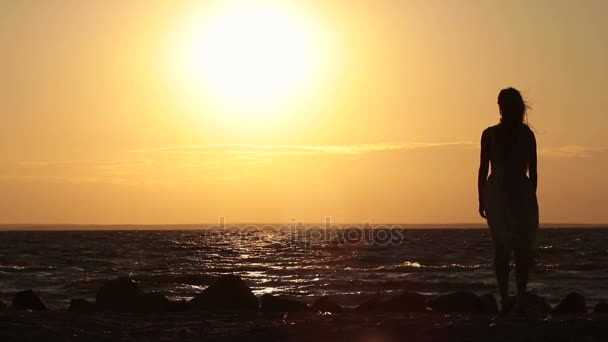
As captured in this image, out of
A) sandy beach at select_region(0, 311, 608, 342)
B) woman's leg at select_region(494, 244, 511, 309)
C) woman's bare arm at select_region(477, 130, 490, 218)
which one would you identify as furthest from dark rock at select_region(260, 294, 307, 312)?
woman's bare arm at select_region(477, 130, 490, 218)

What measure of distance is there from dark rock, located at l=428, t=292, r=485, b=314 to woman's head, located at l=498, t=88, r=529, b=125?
472cm

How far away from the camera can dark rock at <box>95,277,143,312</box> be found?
12.3 meters

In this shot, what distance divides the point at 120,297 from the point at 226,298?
66.3 inches

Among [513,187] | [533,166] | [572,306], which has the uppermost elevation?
[533,166]

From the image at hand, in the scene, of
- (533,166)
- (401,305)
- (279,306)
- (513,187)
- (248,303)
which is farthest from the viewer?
(248,303)

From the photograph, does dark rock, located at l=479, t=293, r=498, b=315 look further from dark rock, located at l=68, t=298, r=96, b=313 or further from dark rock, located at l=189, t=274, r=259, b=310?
dark rock, located at l=68, t=298, r=96, b=313

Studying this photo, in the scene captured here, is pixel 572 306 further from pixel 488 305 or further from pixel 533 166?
pixel 533 166

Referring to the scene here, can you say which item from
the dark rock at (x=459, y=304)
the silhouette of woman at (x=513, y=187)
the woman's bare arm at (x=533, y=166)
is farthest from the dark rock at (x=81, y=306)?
the woman's bare arm at (x=533, y=166)

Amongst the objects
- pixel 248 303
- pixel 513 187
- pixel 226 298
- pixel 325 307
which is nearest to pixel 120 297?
pixel 226 298

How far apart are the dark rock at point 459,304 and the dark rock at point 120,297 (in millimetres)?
4500

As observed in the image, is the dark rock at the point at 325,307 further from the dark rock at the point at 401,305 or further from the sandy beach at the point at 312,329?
the sandy beach at the point at 312,329

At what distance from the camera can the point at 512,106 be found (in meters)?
7.86

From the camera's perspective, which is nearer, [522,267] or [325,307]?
[522,267]

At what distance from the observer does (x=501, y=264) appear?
8.01m
